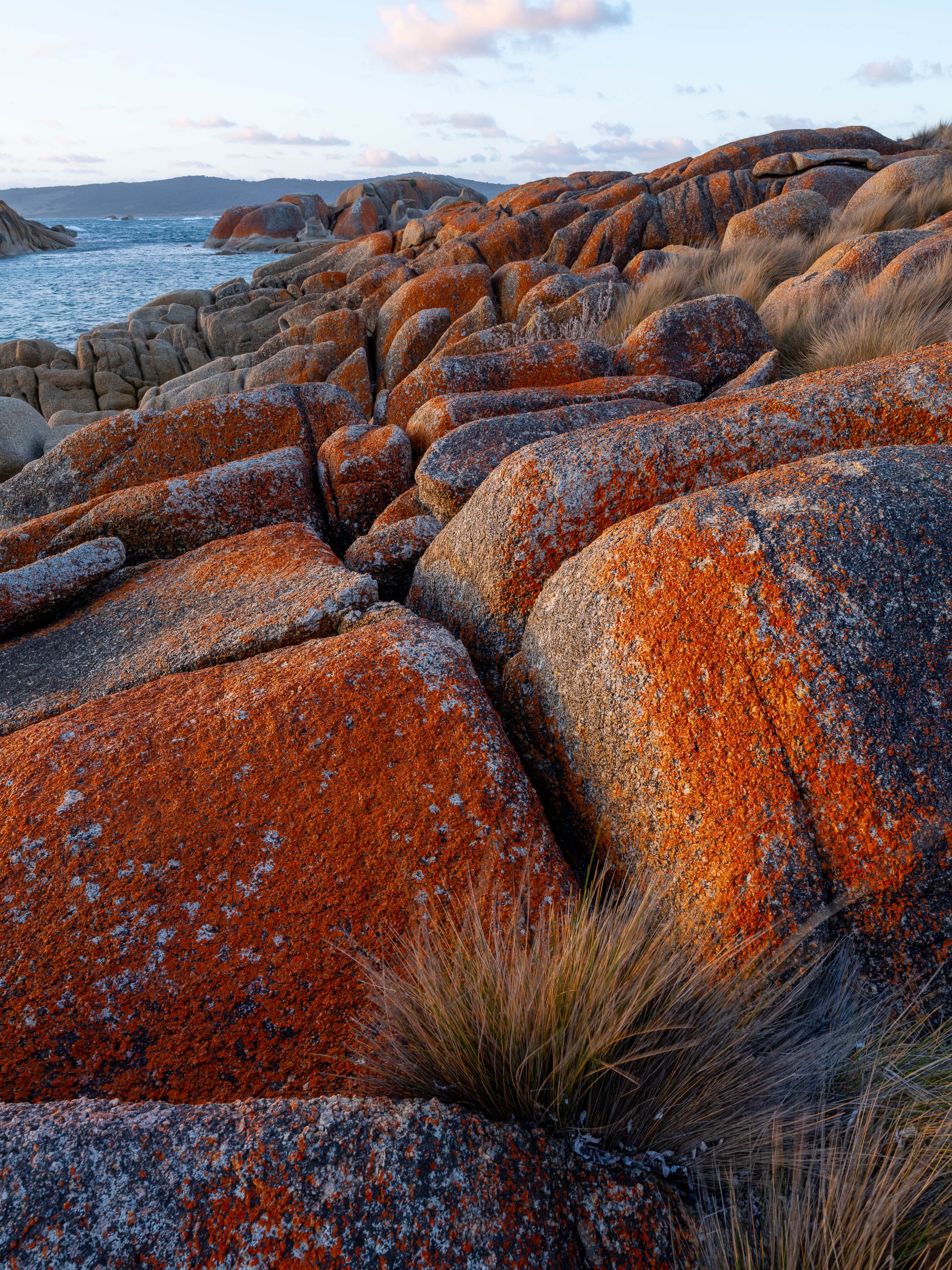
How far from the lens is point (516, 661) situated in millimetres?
2641

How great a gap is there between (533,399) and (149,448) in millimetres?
3040

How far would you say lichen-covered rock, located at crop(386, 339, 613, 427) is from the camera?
580 cm

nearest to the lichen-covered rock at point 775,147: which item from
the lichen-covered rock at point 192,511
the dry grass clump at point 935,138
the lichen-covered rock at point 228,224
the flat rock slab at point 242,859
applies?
the dry grass clump at point 935,138

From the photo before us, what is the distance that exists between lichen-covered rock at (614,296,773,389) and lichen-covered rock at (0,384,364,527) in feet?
9.36

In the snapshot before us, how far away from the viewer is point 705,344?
5.50m

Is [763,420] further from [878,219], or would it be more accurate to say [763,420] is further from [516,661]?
[878,219]

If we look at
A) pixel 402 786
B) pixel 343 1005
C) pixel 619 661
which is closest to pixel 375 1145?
pixel 343 1005

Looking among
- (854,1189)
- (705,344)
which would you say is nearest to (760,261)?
(705,344)

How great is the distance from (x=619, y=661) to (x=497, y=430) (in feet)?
8.33

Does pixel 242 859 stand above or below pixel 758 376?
below

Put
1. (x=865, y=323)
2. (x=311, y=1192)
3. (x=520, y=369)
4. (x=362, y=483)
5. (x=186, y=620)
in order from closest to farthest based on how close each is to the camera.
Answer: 1. (x=311, y=1192)
2. (x=186, y=620)
3. (x=362, y=483)
4. (x=865, y=323)
5. (x=520, y=369)

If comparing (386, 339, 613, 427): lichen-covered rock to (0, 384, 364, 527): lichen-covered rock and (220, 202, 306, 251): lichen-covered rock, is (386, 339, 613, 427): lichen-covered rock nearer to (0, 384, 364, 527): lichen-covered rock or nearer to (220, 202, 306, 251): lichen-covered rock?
(0, 384, 364, 527): lichen-covered rock

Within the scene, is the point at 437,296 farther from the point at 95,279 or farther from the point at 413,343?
the point at 95,279

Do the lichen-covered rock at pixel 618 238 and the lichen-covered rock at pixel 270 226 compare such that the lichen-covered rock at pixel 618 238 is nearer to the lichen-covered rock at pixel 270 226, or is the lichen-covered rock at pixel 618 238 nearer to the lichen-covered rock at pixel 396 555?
the lichen-covered rock at pixel 396 555
